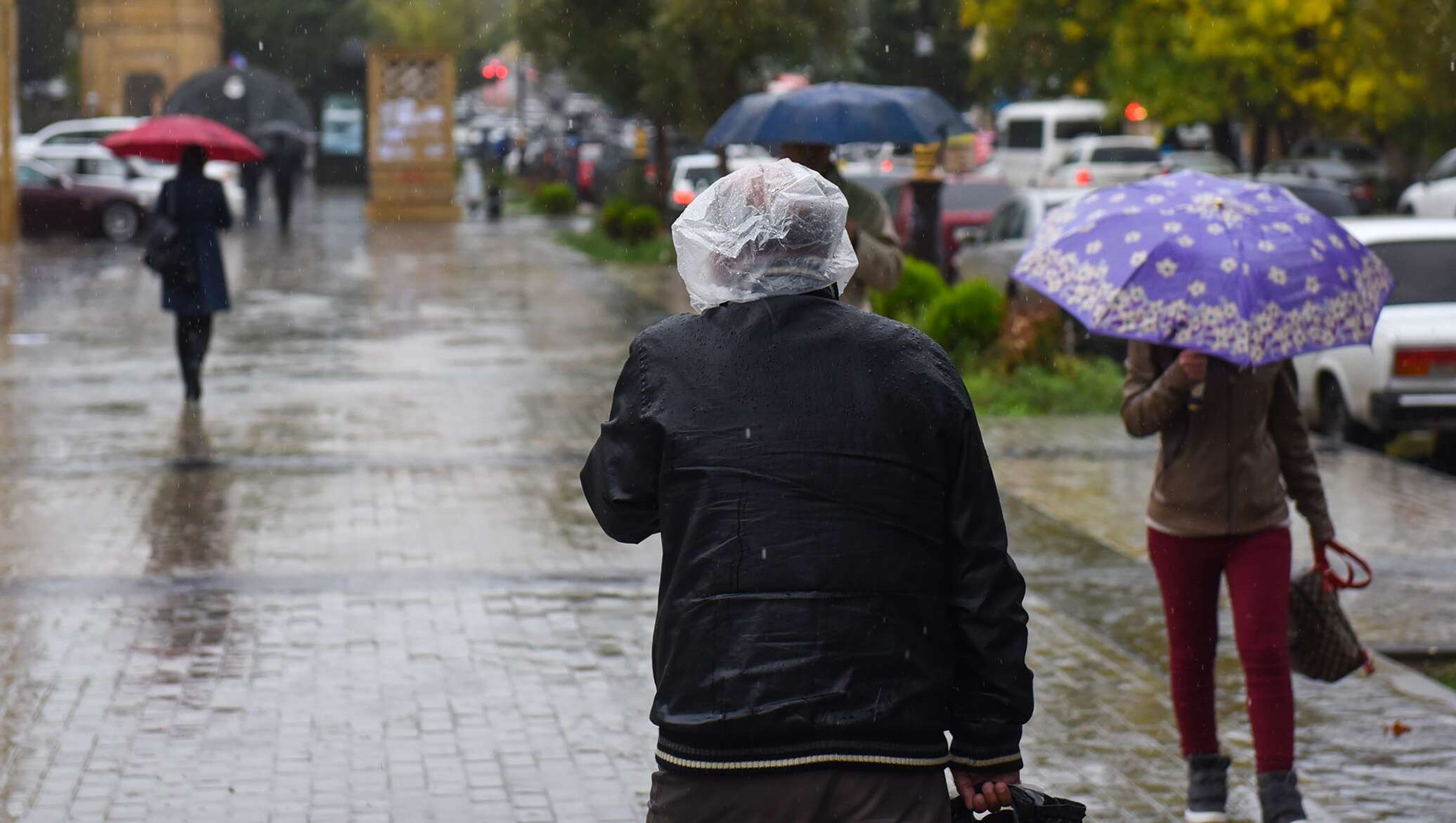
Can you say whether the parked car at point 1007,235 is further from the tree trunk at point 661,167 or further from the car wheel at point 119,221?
the car wheel at point 119,221

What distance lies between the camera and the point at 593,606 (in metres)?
7.79

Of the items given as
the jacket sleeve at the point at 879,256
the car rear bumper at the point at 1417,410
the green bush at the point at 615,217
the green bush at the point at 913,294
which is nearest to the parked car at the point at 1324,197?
the green bush at the point at 913,294

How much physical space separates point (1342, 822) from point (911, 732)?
9.54 feet

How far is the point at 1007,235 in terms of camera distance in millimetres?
18547

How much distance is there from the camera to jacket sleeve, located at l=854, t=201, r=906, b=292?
830 cm

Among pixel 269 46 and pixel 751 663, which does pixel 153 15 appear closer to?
pixel 269 46

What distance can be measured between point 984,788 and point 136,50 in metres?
59.3

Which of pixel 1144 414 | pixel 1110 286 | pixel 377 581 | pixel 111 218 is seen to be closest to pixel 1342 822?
pixel 1144 414

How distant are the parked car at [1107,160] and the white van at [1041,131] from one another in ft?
9.63

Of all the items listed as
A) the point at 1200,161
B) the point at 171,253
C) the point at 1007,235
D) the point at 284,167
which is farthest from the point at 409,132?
the point at 171,253

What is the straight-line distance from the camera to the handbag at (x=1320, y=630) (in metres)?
5.44

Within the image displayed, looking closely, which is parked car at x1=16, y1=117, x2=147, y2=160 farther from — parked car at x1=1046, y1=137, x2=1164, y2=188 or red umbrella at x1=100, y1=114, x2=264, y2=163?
red umbrella at x1=100, y1=114, x2=264, y2=163

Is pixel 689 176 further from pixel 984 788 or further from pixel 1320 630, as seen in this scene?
pixel 984 788

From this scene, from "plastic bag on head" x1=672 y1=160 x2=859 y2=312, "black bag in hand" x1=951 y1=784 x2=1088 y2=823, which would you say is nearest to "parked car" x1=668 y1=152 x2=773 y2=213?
"plastic bag on head" x1=672 y1=160 x2=859 y2=312
